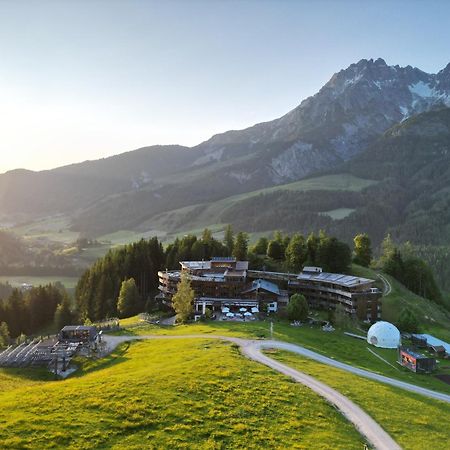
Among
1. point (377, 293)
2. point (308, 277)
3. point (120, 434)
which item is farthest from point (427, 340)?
point (120, 434)

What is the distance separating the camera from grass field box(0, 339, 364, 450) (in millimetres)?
38312

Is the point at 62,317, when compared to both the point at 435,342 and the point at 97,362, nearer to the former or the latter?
the point at 97,362

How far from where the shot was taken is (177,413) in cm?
4416

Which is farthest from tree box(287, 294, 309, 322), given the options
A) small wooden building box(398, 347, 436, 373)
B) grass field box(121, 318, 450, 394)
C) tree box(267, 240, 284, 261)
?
tree box(267, 240, 284, 261)

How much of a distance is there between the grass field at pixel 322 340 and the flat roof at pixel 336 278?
844 inches

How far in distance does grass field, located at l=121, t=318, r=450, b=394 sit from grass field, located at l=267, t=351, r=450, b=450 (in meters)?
12.7

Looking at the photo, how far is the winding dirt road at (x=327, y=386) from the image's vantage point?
44781 mm

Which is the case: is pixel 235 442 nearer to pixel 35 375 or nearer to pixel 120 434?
pixel 120 434

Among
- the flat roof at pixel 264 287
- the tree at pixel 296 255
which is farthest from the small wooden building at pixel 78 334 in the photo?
the tree at pixel 296 255

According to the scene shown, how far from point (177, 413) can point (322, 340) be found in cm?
5520

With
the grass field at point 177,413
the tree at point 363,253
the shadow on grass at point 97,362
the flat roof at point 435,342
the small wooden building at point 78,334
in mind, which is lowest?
the flat roof at point 435,342

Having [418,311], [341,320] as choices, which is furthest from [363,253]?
[341,320]

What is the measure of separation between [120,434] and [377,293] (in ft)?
319

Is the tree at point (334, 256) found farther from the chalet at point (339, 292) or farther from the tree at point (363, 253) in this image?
the tree at point (363, 253)
